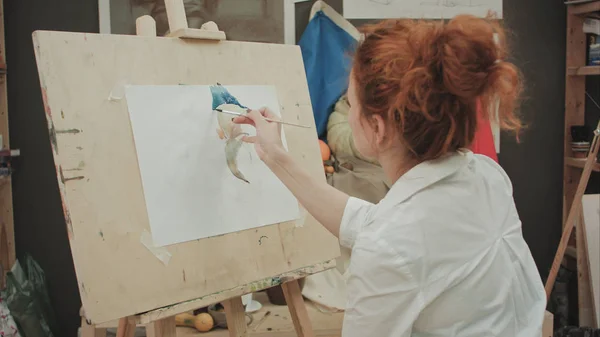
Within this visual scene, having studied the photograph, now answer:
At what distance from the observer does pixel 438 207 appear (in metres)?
0.97

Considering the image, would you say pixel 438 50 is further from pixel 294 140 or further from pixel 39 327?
pixel 39 327

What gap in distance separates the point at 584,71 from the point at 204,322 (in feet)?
6.76

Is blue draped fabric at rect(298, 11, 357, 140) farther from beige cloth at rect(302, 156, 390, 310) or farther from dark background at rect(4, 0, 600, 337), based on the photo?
beige cloth at rect(302, 156, 390, 310)

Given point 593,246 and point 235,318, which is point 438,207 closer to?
point 235,318

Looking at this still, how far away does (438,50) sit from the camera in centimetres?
95

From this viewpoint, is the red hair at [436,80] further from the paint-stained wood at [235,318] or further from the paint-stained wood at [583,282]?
the paint-stained wood at [583,282]

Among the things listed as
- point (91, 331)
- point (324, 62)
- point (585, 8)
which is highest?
point (585, 8)

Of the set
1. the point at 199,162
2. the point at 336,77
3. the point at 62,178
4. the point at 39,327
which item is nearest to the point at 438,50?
the point at 199,162

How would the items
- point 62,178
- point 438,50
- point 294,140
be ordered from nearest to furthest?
point 438,50, point 62,178, point 294,140

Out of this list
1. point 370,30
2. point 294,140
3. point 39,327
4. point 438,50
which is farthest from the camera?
point 39,327

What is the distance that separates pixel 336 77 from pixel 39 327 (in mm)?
1649

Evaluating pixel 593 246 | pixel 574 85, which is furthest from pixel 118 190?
pixel 574 85

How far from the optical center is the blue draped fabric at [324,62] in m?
2.63

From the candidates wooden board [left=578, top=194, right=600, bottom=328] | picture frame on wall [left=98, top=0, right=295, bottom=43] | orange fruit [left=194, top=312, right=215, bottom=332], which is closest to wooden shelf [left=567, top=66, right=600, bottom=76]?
wooden board [left=578, top=194, right=600, bottom=328]
